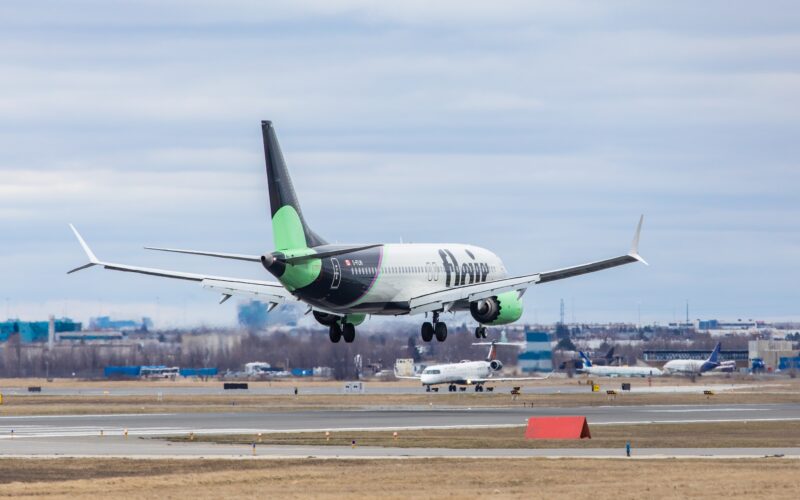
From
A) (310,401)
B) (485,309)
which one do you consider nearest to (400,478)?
(485,309)

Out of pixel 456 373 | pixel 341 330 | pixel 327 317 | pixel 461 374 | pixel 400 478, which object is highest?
pixel 327 317

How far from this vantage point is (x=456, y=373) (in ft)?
526

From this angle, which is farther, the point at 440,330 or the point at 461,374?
the point at 461,374

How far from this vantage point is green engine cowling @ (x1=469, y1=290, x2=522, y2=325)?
9325cm

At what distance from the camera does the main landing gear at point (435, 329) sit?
9088 cm

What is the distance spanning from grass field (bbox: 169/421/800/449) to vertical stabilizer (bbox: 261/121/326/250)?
11.5 m

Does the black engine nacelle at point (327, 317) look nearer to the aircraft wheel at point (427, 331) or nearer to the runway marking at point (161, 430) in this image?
the aircraft wheel at point (427, 331)

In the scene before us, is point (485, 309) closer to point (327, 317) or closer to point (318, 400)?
point (327, 317)

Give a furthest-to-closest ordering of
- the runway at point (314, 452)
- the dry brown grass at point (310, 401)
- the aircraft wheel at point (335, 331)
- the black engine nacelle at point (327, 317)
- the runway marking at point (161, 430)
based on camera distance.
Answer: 1. the dry brown grass at point (310, 401)
2. the black engine nacelle at point (327, 317)
3. the aircraft wheel at point (335, 331)
4. the runway marking at point (161, 430)
5. the runway at point (314, 452)

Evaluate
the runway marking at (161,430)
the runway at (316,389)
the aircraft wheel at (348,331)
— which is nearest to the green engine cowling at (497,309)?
the aircraft wheel at (348,331)

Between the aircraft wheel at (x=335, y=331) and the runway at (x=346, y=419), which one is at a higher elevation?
the aircraft wheel at (x=335, y=331)

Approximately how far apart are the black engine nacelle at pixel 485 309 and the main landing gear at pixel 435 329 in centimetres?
255

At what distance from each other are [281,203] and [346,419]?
1682 centimetres

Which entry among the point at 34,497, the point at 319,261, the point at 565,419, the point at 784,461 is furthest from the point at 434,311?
the point at 34,497
